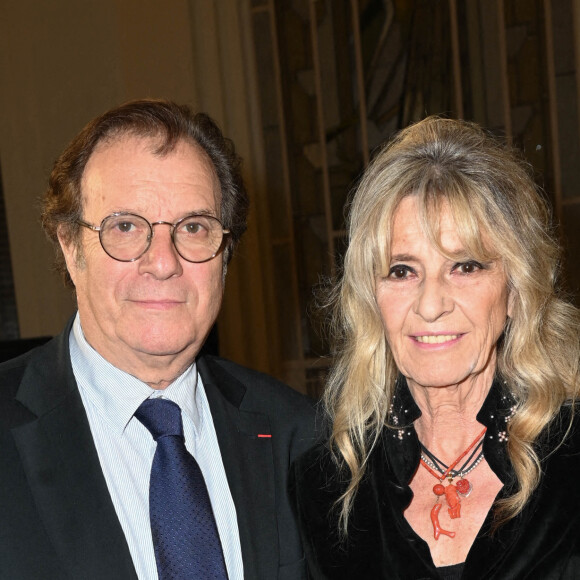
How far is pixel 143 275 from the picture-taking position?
202 centimetres

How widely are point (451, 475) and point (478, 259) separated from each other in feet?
1.64

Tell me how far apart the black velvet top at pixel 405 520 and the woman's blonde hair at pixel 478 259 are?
3cm

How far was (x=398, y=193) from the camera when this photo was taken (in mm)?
2064

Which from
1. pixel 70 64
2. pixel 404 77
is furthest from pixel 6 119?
pixel 404 77

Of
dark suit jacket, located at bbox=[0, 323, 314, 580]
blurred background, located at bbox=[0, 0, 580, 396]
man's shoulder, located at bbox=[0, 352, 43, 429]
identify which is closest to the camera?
dark suit jacket, located at bbox=[0, 323, 314, 580]

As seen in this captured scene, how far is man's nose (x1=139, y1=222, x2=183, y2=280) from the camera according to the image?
2018mm

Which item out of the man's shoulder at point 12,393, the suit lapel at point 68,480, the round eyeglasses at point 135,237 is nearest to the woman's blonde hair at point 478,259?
the round eyeglasses at point 135,237

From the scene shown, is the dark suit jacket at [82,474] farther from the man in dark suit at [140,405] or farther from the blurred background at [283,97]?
the blurred background at [283,97]

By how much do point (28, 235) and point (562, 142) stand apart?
101 inches

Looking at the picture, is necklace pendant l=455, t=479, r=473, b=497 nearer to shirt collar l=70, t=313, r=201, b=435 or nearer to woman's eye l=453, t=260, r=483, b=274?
woman's eye l=453, t=260, r=483, b=274

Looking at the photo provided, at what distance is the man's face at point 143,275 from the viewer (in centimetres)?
202

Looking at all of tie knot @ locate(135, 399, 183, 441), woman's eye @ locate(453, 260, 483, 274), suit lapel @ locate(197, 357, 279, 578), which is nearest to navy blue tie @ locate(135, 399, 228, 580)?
tie knot @ locate(135, 399, 183, 441)

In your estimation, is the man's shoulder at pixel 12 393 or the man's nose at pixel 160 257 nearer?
the man's shoulder at pixel 12 393

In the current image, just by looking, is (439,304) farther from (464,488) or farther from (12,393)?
(12,393)
